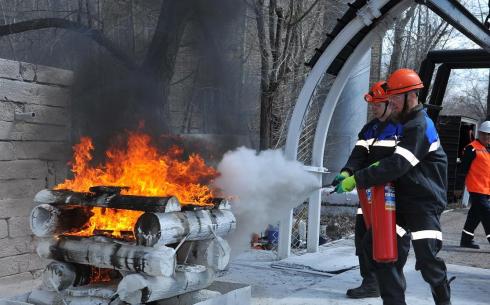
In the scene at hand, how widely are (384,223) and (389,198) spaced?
20 cm

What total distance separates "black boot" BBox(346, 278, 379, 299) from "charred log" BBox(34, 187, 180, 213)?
2072 millimetres

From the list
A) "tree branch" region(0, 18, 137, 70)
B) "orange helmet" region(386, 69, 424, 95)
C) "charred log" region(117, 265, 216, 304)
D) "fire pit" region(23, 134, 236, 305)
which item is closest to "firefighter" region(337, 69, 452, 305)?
"orange helmet" region(386, 69, 424, 95)

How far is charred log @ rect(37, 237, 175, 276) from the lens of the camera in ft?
11.1

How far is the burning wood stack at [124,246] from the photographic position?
3.46 m

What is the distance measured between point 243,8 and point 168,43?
133 centimetres

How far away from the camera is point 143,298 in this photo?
3.48 metres

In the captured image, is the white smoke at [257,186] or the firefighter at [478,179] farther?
the firefighter at [478,179]

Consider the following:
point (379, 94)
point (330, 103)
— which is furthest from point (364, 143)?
point (330, 103)

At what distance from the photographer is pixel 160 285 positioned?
140 inches

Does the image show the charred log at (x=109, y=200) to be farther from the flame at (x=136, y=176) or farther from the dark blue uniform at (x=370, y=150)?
the dark blue uniform at (x=370, y=150)

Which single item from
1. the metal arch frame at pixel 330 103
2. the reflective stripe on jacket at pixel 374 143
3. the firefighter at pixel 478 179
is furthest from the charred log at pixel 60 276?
the firefighter at pixel 478 179

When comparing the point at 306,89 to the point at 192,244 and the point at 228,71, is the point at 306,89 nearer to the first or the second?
the point at 228,71

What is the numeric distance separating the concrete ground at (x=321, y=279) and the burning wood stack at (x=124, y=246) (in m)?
1.02

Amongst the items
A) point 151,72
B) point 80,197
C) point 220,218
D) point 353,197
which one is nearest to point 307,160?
point 353,197
